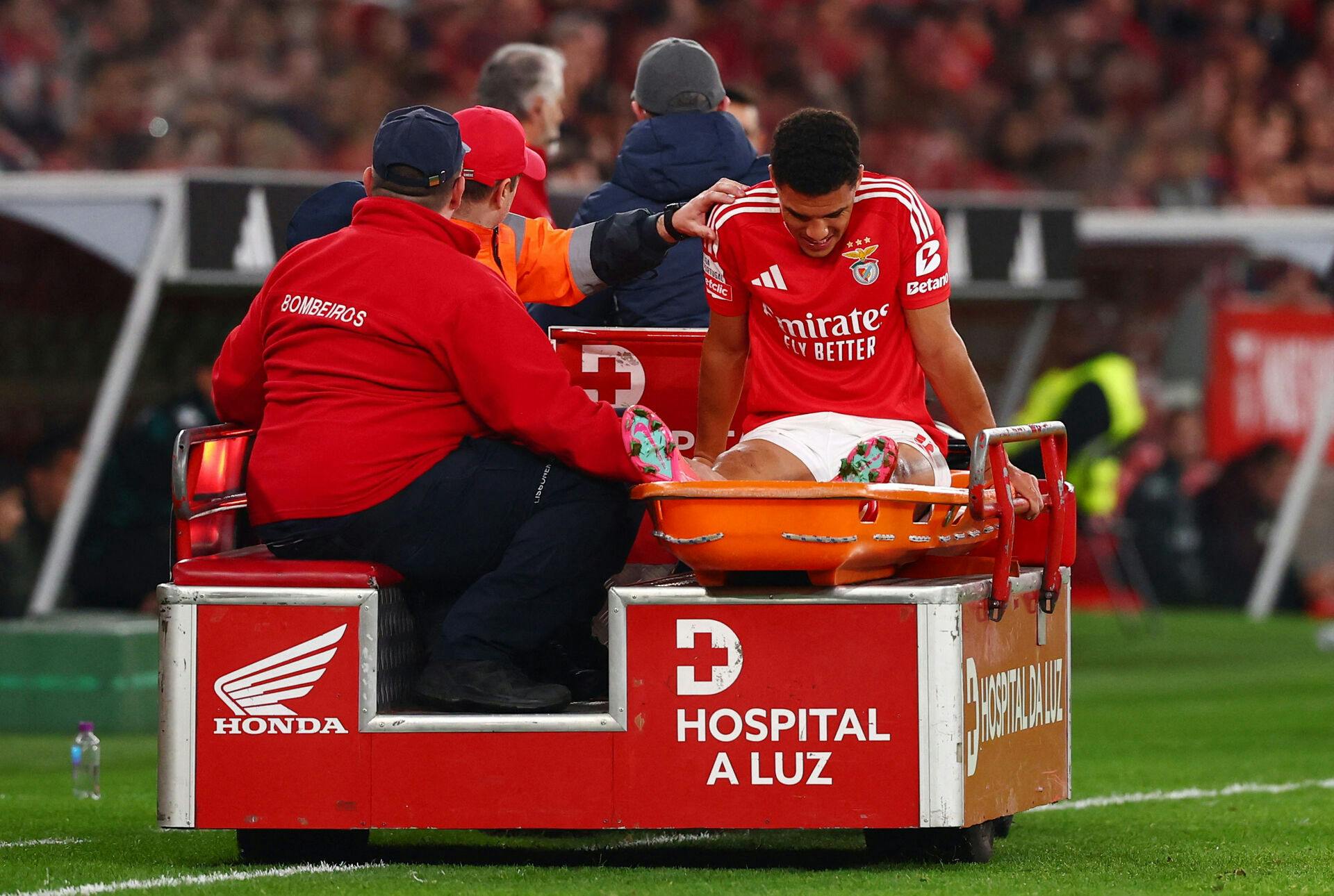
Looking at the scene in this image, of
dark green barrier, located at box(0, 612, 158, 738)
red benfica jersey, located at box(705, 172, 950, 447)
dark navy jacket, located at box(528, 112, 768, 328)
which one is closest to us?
red benfica jersey, located at box(705, 172, 950, 447)

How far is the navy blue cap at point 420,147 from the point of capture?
17.6ft

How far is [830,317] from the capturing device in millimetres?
5770

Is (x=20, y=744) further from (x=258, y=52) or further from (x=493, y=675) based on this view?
(x=258, y=52)

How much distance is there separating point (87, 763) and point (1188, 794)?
3.55 meters

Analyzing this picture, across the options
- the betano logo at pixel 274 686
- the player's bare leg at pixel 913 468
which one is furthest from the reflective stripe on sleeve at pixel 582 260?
the betano logo at pixel 274 686

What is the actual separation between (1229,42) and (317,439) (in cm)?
1470

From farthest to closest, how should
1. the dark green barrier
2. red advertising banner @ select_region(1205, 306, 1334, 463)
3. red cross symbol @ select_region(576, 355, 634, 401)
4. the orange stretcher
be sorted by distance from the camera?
red advertising banner @ select_region(1205, 306, 1334, 463), the dark green barrier, red cross symbol @ select_region(576, 355, 634, 401), the orange stretcher

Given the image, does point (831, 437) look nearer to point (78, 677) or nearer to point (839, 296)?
point (839, 296)

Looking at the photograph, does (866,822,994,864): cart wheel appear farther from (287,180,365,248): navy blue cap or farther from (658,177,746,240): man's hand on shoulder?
(287,180,365,248): navy blue cap

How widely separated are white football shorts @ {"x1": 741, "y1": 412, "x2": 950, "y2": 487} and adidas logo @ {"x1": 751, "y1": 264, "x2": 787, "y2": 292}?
0.34m

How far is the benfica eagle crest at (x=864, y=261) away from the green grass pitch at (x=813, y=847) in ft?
4.77

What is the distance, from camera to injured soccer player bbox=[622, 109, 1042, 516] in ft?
18.2

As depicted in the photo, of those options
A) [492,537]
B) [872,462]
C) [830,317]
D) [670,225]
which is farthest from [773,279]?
[492,537]

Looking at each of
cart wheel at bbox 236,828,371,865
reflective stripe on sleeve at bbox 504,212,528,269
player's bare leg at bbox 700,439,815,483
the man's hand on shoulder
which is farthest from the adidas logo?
cart wheel at bbox 236,828,371,865
